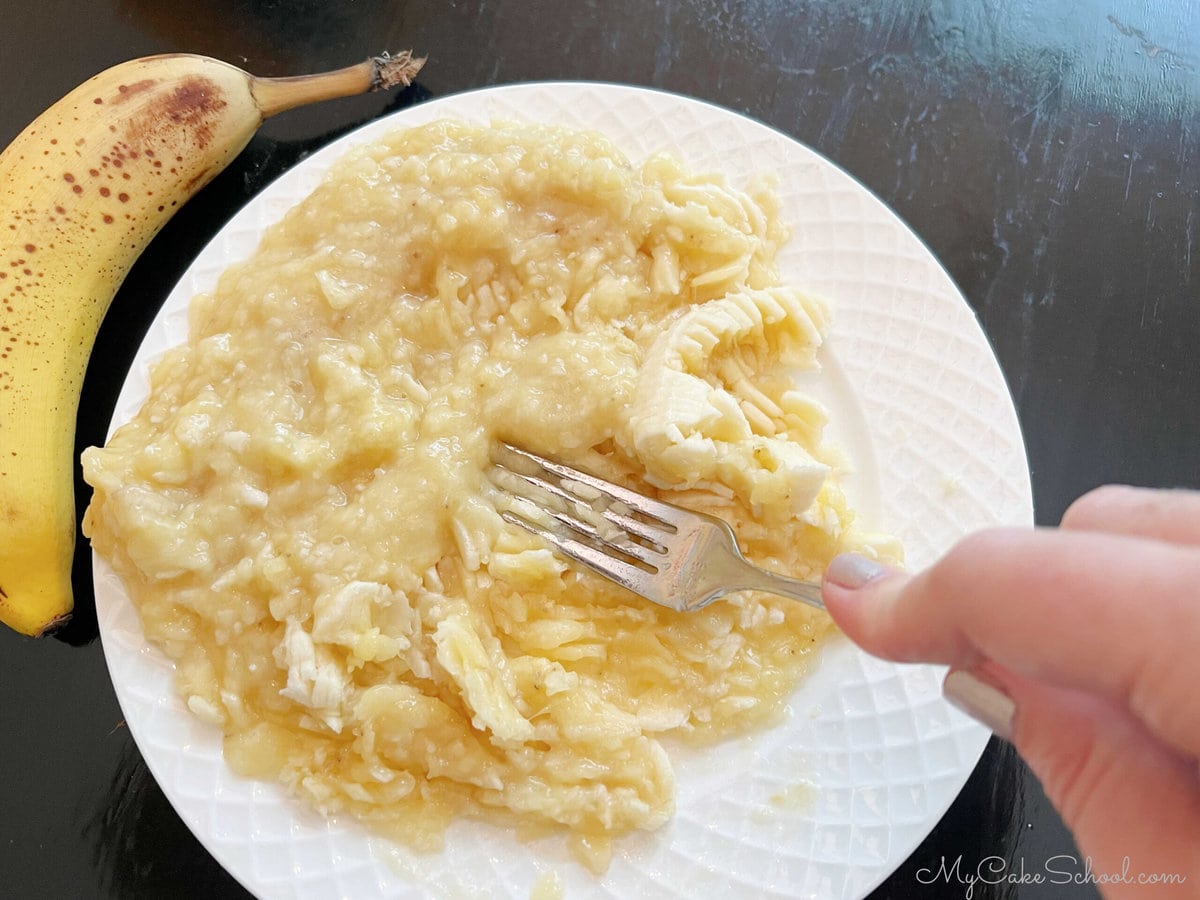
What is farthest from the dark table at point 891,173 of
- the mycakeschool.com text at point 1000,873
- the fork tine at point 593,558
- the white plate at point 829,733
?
the fork tine at point 593,558

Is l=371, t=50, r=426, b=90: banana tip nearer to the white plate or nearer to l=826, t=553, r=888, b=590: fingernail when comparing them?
the white plate

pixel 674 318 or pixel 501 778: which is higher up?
pixel 674 318

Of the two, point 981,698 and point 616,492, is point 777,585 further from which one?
point 981,698

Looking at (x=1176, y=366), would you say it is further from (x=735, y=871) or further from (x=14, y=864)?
(x=14, y=864)

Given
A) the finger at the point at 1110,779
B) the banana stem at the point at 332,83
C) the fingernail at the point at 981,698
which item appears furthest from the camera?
the banana stem at the point at 332,83

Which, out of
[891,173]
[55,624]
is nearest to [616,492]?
[55,624]

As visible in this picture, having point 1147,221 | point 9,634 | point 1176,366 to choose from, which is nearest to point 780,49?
point 1147,221

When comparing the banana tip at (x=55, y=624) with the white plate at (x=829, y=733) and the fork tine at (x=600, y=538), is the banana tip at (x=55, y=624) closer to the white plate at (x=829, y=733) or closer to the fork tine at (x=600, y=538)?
the white plate at (x=829, y=733)
